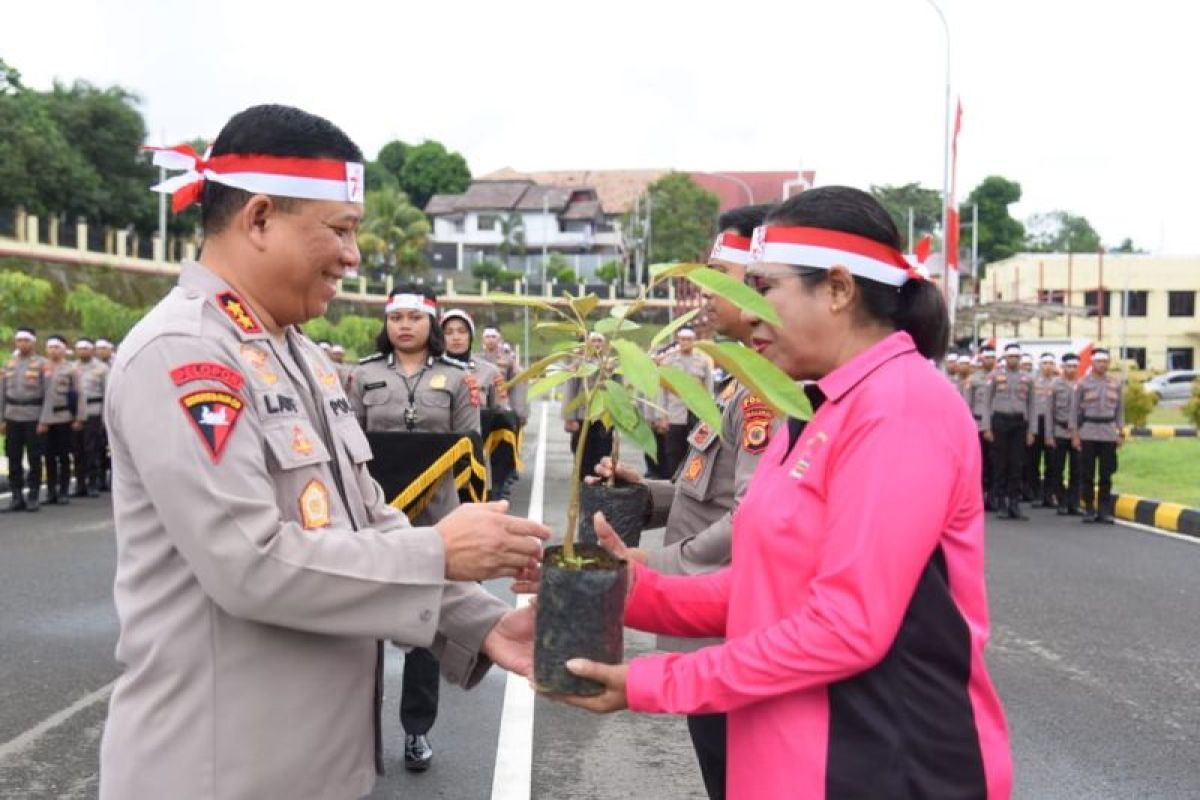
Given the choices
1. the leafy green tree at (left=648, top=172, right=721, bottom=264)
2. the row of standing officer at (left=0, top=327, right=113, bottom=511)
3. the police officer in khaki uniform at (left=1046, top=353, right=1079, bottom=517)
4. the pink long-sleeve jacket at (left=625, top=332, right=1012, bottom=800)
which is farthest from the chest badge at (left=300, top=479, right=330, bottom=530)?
the leafy green tree at (left=648, top=172, right=721, bottom=264)

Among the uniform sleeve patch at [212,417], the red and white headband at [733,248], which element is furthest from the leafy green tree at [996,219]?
the uniform sleeve patch at [212,417]

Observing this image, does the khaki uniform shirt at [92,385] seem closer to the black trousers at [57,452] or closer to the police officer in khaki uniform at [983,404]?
the black trousers at [57,452]

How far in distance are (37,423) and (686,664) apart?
1318 centimetres

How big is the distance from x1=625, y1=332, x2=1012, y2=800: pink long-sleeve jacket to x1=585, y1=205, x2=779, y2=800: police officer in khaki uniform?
913mm

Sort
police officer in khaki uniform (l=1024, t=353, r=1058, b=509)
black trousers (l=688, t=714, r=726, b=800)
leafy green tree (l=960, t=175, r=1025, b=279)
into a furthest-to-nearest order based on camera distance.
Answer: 1. leafy green tree (l=960, t=175, r=1025, b=279)
2. police officer in khaki uniform (l=1024, t=353, r=1058, b=509)
3. black trousers (l=688, t=714, r=726, b=800)

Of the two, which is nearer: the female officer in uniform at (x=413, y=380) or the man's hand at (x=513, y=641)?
the man's hand at (x=513, y=641)

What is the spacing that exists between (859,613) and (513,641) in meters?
0.82

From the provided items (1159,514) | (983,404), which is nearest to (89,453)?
(983,404)

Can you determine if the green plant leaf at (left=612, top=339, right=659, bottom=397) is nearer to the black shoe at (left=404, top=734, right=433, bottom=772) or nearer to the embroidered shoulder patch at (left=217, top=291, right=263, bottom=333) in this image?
the embroidered shoulder patch at (left=217, top=291, right=263, bottom=333)

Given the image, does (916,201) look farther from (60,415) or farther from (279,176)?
(279,176)

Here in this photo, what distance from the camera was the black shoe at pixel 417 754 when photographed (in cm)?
463

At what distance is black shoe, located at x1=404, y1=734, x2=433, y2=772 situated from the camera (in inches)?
182

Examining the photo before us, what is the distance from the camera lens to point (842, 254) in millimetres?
2113

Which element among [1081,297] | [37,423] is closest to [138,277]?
[37,423]
